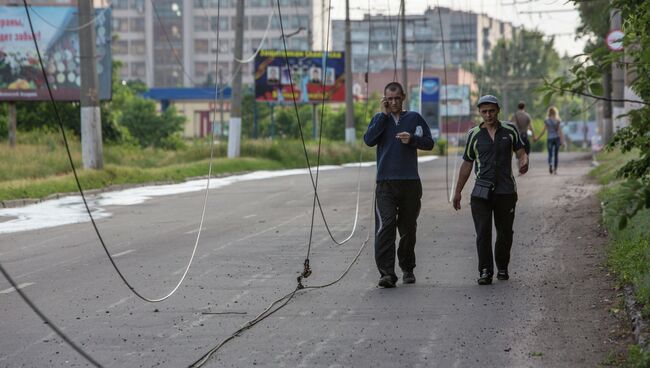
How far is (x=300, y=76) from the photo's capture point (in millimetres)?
66312

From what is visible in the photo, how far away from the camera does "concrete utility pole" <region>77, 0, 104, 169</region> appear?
28797mm

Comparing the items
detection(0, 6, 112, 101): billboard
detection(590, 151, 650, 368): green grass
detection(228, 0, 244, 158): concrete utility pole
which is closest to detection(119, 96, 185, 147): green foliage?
detection(228, 0, 244, 158): concrete utility pole

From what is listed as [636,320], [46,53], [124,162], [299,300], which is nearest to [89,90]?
[124,162]

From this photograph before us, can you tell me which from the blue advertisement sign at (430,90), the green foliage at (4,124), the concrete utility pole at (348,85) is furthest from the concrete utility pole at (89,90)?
the blue advertisement sign at (430,90)

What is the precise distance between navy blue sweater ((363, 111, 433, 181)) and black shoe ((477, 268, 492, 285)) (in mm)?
1015

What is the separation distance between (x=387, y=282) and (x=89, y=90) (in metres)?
19.8

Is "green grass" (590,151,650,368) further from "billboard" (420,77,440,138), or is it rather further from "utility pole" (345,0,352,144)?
"billboard" (420,77,440,138)

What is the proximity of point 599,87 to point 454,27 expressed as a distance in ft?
557

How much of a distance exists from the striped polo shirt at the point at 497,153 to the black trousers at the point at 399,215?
1.92 feet

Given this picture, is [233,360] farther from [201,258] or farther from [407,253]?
[201,258]

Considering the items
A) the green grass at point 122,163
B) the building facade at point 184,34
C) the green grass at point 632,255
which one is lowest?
the green grass at point 122,163

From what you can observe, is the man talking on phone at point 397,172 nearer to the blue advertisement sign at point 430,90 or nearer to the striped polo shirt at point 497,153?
the striped polo shirt at point 497,153

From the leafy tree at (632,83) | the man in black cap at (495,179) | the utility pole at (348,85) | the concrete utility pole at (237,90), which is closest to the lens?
the leafy tree at (632,83)

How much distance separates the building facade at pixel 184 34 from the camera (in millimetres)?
159250
